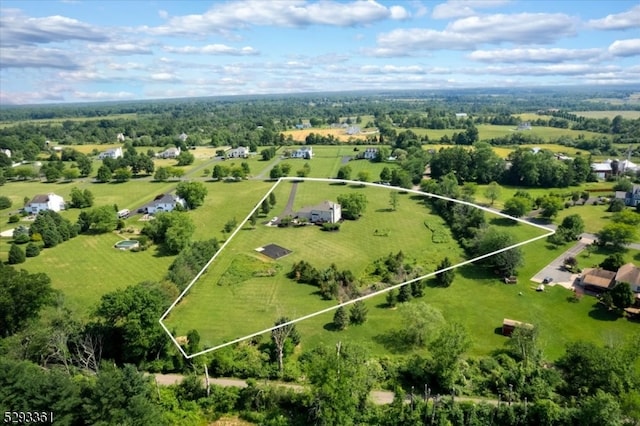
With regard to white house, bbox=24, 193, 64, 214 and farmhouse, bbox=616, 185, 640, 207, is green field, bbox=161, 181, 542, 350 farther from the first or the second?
white house, bbox=24, 193, 64, 214

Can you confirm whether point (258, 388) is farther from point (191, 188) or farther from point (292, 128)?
point (292, 128)

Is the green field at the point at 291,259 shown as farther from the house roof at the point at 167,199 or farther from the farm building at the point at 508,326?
the house roof at the point at 167,199

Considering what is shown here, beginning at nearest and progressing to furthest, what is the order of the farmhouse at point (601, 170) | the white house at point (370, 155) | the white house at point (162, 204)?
the white house at point (162, 204), the farmhouse at point (601, 170), the white house at point (370, 155)

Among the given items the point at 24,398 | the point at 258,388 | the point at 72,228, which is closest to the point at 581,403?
the point at 258,388

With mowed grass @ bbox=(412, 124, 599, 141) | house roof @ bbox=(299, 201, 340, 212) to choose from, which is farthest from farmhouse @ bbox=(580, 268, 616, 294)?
mowed grass @ bbox=(412, 124, 599, 141)

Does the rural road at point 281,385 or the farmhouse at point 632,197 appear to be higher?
the farmhouse at point 632,197

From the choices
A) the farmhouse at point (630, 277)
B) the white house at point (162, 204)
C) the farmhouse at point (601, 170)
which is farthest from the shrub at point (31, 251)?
the farmhouse at point (601, 170)

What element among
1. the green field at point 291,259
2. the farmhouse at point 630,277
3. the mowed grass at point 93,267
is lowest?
the mowed grass at point 93,267

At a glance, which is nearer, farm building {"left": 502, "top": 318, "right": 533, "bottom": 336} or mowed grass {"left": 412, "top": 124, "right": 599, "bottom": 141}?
farm building {"left": 502, "top": 318, "right": 533, "bottom": 336}
